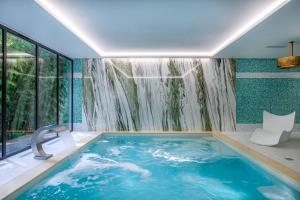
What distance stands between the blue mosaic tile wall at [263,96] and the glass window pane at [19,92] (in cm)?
558

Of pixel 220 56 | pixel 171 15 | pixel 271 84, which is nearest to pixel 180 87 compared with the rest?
pixel 220 56

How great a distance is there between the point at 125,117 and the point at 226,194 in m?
4.75

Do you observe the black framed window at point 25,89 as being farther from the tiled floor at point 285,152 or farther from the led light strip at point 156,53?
the tiled floor at point 285,152

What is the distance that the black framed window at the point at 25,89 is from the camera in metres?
4.21

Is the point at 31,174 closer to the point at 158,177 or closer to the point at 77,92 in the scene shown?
the point at 158,177

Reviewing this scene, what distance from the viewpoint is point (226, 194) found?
3.21 metres

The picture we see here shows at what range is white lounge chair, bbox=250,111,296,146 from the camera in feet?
17.3

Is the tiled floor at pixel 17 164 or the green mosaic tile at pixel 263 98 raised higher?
the green mosaic tile at pixel 263 98

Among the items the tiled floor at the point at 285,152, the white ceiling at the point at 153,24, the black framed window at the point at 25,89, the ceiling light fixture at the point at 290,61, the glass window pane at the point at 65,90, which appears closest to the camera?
the white ceiling at the point at 153,24

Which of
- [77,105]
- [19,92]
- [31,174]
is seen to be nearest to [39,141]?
[31,174]

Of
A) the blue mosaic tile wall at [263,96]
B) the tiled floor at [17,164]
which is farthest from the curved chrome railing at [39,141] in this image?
the blue mosaic tile wall at [263,96]

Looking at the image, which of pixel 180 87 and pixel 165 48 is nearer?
pixel 165 48

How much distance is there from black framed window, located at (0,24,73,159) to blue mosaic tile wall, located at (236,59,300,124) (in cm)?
523

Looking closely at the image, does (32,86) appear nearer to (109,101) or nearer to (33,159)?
(33,159)
